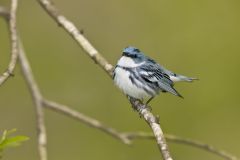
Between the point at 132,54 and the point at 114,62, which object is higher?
the point at 114,62

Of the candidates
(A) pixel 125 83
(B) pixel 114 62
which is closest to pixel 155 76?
(A) pixel 125 83

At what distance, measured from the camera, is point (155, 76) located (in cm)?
320

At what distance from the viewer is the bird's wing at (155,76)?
3188mm

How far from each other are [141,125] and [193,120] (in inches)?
18.4

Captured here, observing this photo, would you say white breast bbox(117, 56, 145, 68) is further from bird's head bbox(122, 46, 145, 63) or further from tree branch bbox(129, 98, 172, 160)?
tree branch bbox(129, 98, 172, 160)

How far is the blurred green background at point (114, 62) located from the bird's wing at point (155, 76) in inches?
89.7

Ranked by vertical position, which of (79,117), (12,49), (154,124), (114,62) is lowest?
(154,124)

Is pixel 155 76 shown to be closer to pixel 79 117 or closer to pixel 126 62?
pixel 126 62

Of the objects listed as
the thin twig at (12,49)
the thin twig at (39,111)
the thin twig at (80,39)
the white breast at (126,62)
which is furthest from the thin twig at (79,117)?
the thin twig at (12,49)

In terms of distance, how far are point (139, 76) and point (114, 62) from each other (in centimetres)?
249

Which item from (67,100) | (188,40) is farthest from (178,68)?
(67,100)

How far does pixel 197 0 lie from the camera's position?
6.17 m

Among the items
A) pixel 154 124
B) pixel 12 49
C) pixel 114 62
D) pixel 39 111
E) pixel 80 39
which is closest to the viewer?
pixel 154 124

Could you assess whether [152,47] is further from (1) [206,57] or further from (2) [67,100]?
(2) [67,100]
